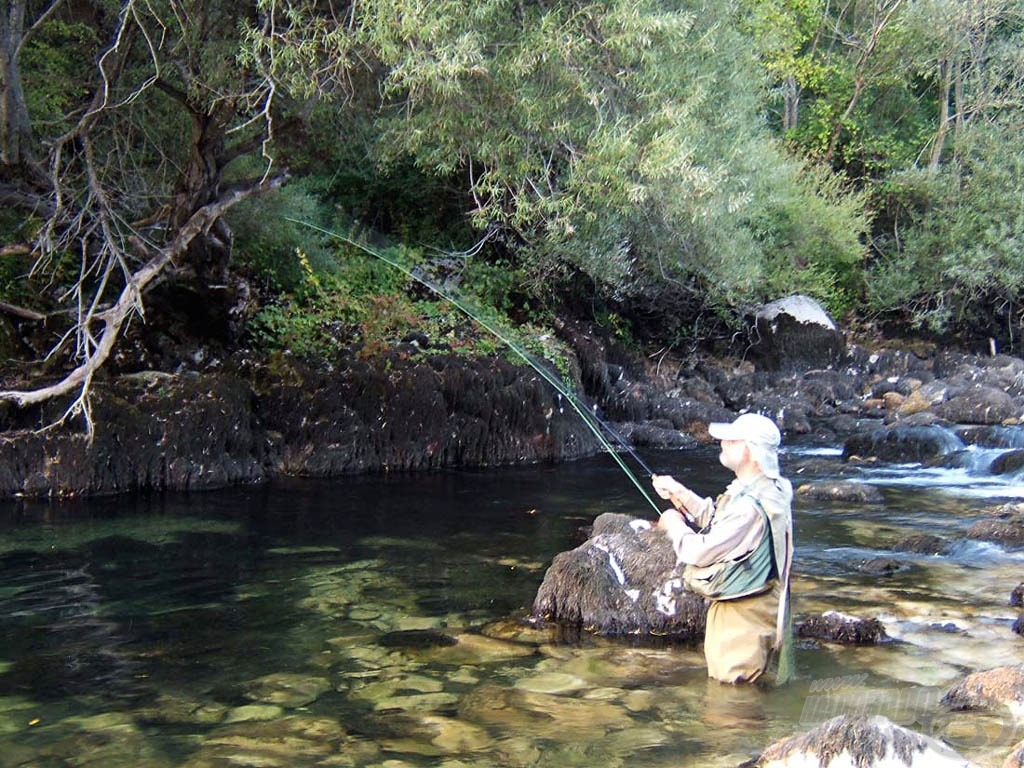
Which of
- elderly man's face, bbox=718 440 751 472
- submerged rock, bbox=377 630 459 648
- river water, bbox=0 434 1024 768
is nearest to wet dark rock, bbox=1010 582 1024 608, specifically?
river water, bbox=0 434 1024 768

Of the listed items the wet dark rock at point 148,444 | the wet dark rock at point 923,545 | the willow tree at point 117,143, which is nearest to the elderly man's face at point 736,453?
the wet dark rock at point 923,545

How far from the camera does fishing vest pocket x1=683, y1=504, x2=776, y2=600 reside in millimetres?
6004

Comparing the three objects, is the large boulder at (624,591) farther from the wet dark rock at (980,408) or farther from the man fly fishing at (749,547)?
the wet dark rock at (980,408)

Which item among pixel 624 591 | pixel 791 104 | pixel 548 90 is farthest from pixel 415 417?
pixel 791 104

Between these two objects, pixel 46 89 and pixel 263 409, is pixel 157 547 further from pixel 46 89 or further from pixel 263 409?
pixel 46 89

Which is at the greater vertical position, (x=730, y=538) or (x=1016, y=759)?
(x=730, y=538)

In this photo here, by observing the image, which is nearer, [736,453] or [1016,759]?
[1016,759]

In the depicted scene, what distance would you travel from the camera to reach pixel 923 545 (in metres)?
10.5

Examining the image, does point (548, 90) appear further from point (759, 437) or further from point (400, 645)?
point (759, 437)

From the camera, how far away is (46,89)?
1276 centimetres

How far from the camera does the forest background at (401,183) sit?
1096 centimetres

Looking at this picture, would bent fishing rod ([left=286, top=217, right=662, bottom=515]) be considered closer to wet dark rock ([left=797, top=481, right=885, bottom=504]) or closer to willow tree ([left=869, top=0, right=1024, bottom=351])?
wet dark rock ([left=797, top=481, right=885, bottom=504])

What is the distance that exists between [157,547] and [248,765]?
5.42 m

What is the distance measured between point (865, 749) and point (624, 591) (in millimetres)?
3173
